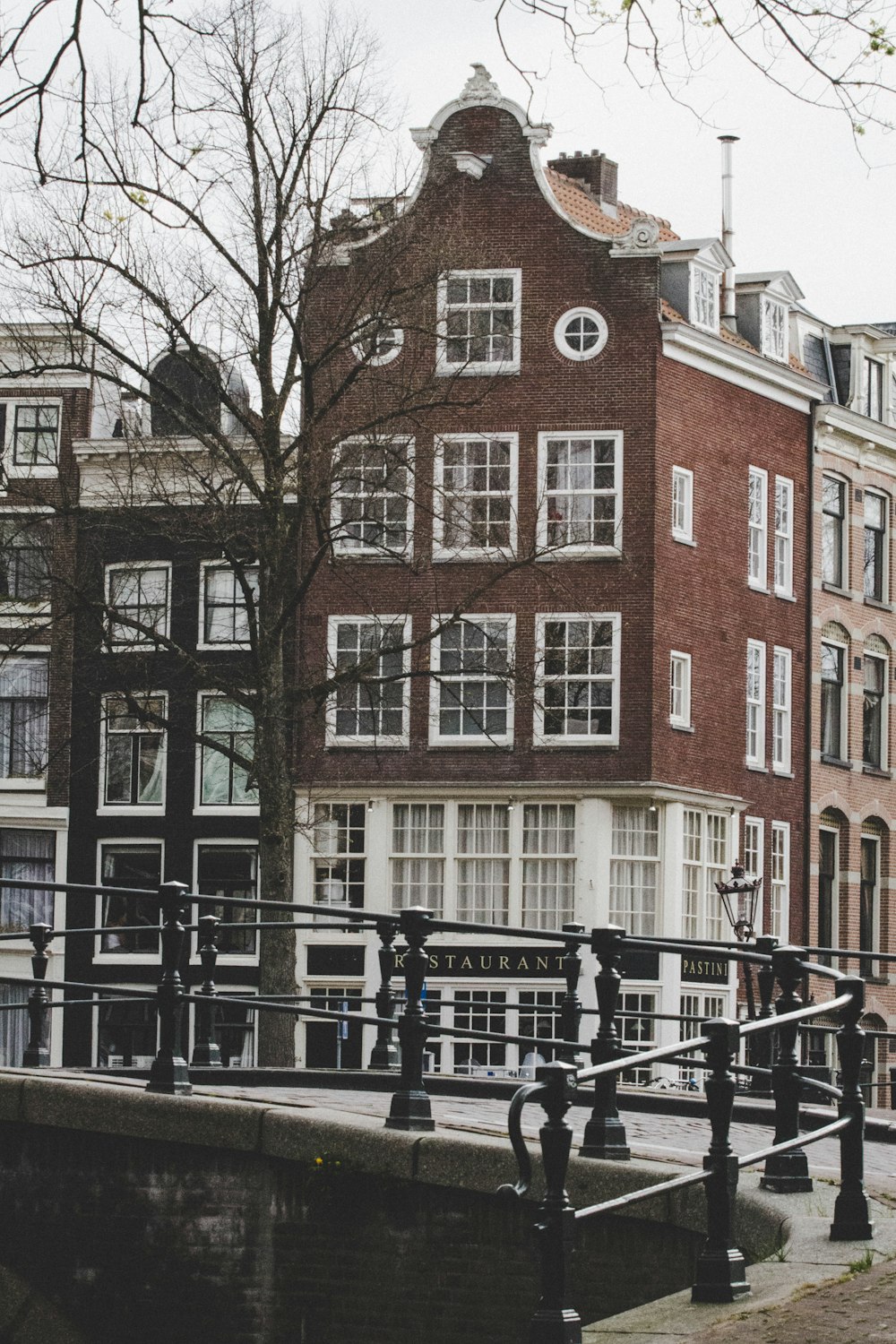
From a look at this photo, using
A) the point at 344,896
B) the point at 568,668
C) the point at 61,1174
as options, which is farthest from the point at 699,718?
the point at 61,1174

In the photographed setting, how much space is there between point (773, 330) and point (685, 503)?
500 cm

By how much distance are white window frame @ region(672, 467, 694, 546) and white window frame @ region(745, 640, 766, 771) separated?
2438 mm

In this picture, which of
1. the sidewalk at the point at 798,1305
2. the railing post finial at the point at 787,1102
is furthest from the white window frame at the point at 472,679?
the sidewalk at the point at 798,1305

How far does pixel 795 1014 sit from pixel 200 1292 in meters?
4.19

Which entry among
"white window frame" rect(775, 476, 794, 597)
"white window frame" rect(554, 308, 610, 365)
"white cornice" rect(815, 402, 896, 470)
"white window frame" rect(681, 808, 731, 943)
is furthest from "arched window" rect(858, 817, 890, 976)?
"white window frame" rect(554, 308, 610, 365)

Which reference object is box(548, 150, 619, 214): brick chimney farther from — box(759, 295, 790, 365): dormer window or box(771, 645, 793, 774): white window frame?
Result: box(771, 645, 793, 774): white window frame

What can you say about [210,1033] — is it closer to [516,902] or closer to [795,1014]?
[795,1014]

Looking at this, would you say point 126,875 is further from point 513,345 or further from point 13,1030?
point 513,345

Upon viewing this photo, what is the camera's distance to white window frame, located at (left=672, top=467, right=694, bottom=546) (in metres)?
35.4

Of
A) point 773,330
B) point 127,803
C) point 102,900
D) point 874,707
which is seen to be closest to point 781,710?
point 874,707

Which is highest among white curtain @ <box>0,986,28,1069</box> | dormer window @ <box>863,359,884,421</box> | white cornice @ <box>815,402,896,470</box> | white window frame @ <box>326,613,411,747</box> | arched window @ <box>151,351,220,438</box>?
dormer window @ <box>863,359,884,421</box>

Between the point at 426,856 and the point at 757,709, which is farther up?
the point at 757,709

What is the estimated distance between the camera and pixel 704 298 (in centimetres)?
3678

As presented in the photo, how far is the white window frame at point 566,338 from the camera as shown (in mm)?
34969
